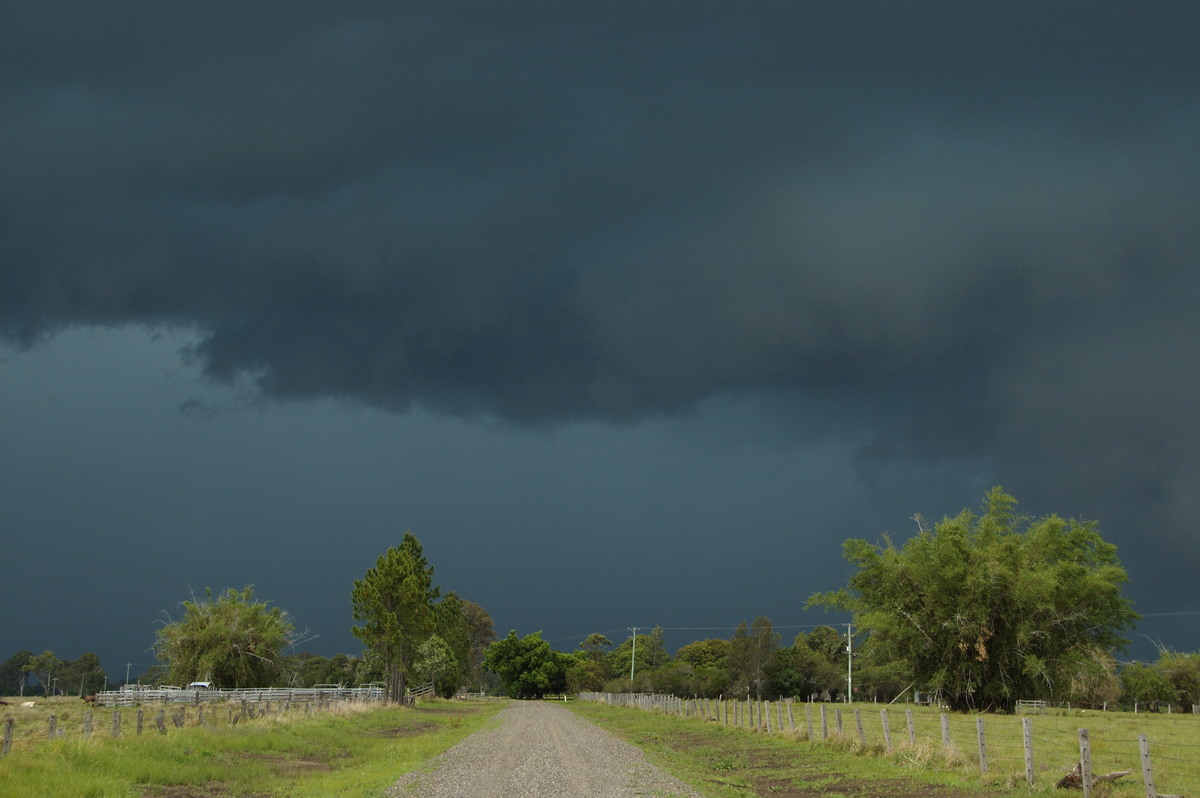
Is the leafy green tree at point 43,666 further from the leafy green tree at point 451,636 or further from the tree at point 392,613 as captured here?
the tree at point 392,613

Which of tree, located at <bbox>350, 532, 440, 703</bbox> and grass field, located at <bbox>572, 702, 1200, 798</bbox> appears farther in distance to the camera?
tree, located at <bbox>350, 532, 440, 703</bbox>

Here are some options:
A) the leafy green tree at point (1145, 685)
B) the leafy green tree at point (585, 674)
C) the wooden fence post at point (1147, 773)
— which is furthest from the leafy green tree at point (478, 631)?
the wooden fence post at point (1147, 773)

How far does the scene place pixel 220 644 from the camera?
6638 centimetres

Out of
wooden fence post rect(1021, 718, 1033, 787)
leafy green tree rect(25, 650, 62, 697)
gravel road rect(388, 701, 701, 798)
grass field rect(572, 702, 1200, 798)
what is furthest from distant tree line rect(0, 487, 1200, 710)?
leafy green tree rect(25, 650, 62, 697)

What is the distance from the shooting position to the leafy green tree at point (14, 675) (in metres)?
155

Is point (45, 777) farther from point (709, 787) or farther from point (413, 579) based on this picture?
point (413, 579)

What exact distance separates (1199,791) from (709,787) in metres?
9.15

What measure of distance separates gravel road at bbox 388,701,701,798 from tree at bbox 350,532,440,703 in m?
35.7

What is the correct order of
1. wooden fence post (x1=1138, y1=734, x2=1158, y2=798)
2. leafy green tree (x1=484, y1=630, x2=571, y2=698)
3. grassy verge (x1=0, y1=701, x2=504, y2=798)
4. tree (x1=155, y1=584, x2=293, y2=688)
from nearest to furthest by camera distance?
wooden fence post (x1=1138, y1=734, x2=1158, y2=798) < grassy verge (x1=0, y1=701, x2=504, y2=798) < tree (x1=155, y1=584, x2=293, y2=688) < leafy green tree (x1=484, y1=630, x2=571, y2=698)

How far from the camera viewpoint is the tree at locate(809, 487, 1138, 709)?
44.9 meters

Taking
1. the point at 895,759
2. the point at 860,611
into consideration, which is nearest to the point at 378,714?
the point at 860,611

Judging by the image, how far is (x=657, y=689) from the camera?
115062mm

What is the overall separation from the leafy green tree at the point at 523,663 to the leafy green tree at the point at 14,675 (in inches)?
3277

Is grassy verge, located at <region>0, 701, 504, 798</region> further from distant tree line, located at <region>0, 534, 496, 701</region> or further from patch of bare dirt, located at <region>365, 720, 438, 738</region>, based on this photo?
distant tree line, located at <region>0, 534, 496, 701</region>
